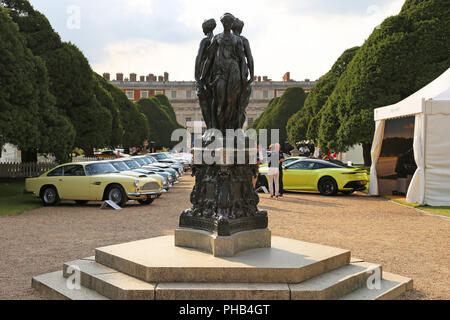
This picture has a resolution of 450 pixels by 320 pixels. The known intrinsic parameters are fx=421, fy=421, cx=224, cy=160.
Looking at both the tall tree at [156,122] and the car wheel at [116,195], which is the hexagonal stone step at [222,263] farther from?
the tall tree at [156,122]

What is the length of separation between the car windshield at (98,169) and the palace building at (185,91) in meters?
83.1

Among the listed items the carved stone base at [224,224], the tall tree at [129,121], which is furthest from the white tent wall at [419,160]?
the tall tree at [129,121]

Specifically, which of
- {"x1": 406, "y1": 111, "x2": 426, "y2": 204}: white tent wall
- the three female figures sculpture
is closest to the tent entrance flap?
{"x1": 406, "y1": 111, "x2": 426, "y2": 204}: white tent wall

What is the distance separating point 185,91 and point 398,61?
83548 millimetres

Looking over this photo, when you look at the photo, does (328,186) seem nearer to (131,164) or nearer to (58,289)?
(131,164)

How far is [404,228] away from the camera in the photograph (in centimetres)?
929

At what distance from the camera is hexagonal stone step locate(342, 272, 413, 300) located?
A: 489cm

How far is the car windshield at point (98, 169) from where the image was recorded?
43.1 feet

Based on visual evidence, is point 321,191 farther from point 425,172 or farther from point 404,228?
point 404,228

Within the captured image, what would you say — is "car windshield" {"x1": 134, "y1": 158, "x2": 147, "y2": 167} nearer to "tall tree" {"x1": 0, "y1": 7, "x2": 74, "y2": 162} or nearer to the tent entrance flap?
"tall tree" {"x1": 0, "y1": 7, "x2": 74, "y2": 162}

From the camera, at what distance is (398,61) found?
19.6 metres

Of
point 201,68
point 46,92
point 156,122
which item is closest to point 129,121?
point 156,122

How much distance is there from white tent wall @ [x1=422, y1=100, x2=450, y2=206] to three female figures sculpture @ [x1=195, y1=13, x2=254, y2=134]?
8.06m
